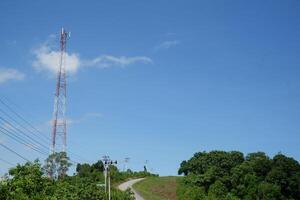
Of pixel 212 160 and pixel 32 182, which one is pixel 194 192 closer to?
pixel 212 160

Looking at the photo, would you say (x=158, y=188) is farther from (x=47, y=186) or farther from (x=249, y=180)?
(x=47, y=186)

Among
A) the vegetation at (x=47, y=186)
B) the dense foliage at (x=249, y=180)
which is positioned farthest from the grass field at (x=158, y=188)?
the vegetation at (x=47, y=186)

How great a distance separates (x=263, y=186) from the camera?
73688 mm

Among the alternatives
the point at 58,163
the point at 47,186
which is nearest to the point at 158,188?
the point at 58,163

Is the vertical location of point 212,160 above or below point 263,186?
above

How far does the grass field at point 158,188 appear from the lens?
99.7 meters

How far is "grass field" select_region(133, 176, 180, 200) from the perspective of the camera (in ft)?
327

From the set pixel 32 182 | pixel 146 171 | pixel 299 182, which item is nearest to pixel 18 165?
pixel 32 182

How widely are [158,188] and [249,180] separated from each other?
37.3m

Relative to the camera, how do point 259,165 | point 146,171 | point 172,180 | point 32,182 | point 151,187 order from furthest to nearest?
1. point 146,171
2. point 172,180
3. point 151,187
4. point 259,165
5. point 32,182

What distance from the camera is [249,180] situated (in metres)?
76.9

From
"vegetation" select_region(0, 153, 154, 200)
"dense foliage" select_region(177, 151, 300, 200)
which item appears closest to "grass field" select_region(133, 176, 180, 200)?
"dense foliage" select_region(177, 151, 300, 200)

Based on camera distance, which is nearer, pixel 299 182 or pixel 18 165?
pixel 18 165

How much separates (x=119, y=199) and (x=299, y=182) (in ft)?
87.2
